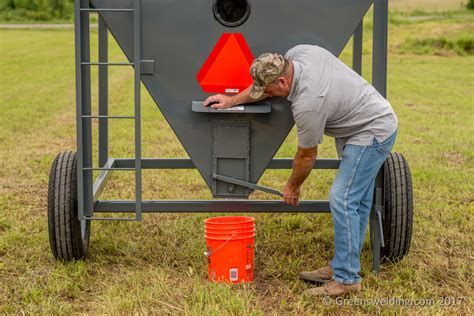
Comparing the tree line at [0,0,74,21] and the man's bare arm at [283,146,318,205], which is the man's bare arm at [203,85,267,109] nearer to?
the man's bare arm at [283,146,318,205]

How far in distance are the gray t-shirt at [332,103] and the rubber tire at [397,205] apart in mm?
546

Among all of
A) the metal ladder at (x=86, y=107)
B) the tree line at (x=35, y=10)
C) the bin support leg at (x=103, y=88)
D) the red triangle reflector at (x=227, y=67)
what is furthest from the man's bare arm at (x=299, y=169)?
the tree line at (x=35, y=10)

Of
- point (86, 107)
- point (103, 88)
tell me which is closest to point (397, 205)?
point (86, 107)

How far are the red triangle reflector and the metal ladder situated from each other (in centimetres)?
43

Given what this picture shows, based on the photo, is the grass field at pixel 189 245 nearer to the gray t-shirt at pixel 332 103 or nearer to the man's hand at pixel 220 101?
the gray t-shirt at pixel 332 103

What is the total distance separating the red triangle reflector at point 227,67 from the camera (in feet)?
17.6

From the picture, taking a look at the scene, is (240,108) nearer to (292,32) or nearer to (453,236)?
(292,32)

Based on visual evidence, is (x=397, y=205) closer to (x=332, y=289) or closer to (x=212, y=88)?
(x=332, y=289)

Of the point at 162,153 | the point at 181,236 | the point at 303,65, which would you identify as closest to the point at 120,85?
the point at 162,153

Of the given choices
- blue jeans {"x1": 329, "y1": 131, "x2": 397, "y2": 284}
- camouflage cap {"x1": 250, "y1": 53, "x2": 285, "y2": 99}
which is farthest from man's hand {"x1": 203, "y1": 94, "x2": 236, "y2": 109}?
blue jeans {"x1": 329, "y1": 131, "x2": 397, "y2": 284}

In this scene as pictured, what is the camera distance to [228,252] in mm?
5332

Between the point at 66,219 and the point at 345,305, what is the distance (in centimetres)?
188

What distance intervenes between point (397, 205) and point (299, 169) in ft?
3.03

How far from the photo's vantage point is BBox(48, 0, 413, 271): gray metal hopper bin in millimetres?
5383
